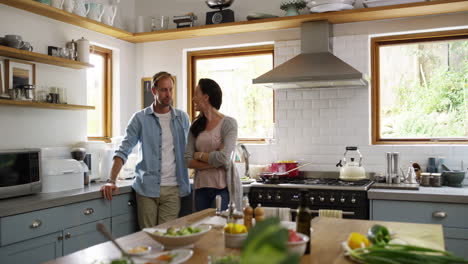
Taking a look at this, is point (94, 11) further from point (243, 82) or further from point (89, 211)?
point (89, 211)

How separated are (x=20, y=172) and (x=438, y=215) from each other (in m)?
3.08

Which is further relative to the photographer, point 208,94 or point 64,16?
point 64,16

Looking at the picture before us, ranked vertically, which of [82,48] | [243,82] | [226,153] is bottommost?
[226,153]

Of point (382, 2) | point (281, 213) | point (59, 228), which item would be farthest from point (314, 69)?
point (59, 228)

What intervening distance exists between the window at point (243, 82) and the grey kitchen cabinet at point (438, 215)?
1578 mm

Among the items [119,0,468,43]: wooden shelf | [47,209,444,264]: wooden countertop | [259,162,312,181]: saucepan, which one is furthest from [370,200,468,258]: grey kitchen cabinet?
[119,0,468,43]: wooden shelf

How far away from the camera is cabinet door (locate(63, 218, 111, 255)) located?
332cm

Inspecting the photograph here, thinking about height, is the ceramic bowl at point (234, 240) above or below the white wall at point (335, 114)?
below

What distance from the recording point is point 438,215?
346 centimetres

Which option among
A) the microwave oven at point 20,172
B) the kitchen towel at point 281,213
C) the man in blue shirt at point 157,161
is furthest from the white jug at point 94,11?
the kitchen towel at point 281,213

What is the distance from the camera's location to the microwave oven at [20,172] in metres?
3.23

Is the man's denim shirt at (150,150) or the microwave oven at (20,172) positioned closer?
the microwave oven at (20,172)

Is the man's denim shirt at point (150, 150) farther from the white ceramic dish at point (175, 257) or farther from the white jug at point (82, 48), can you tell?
the white ceramic dish at point (175, 257)

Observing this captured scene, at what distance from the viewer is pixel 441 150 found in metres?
4.21
